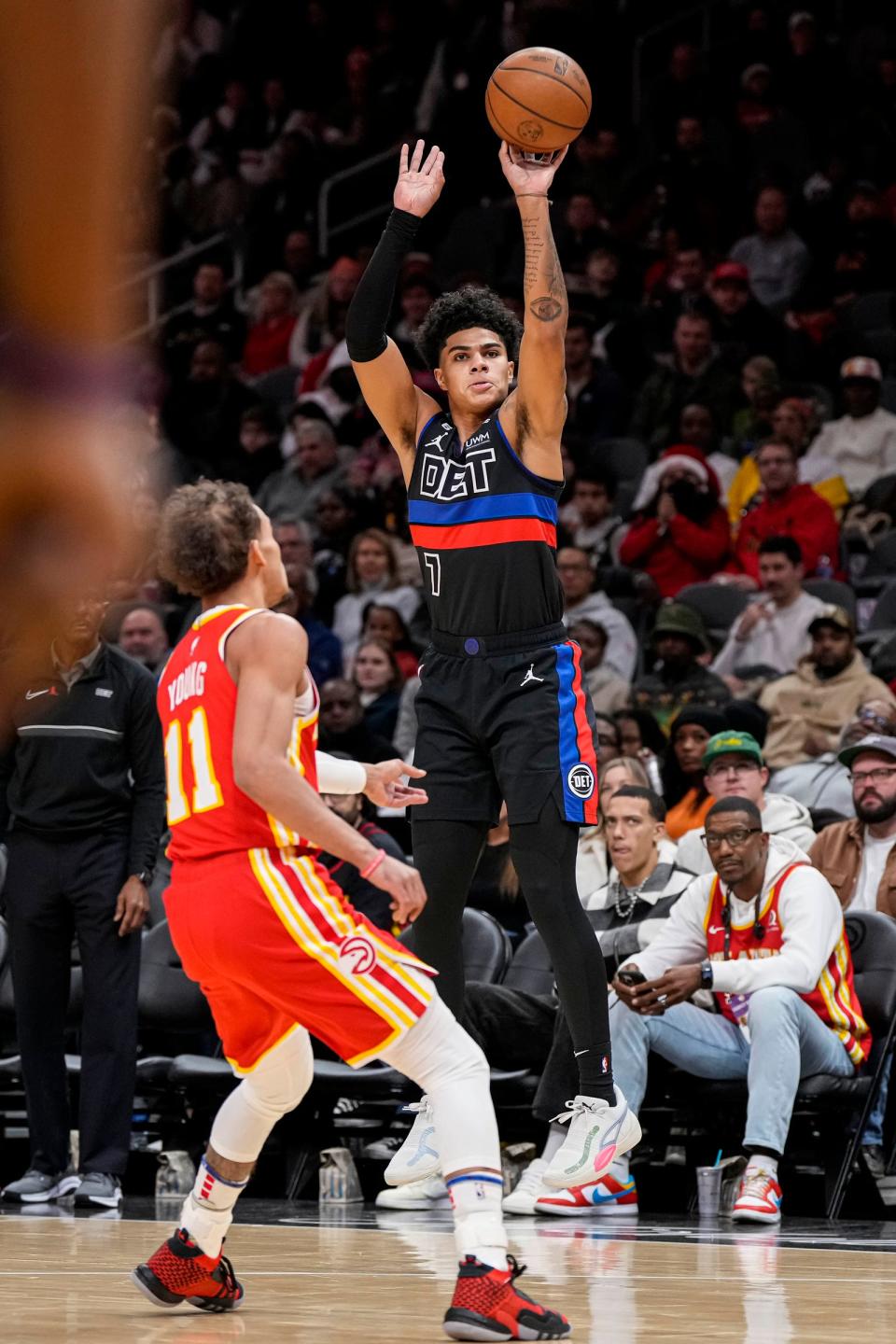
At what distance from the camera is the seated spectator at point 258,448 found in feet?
49.6

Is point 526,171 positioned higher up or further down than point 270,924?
higher up

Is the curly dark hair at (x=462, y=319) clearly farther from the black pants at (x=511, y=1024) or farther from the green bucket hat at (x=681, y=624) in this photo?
the green bucket hat at (x=681, y=624)

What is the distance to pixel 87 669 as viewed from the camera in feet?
24.3

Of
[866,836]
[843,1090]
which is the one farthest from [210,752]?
[866,836]

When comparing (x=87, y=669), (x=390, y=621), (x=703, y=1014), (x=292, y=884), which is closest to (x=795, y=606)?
(x=390, y=621)

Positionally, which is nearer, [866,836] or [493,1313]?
[493,1313]

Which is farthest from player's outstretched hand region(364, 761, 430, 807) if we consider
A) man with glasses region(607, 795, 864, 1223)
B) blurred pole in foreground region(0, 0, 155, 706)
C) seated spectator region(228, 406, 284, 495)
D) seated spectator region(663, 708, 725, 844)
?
seated spectator region(228, 406, 284, 495)

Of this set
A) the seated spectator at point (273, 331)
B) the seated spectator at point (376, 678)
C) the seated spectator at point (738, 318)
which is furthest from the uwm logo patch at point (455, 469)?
the seated spectator at point (273, 331)

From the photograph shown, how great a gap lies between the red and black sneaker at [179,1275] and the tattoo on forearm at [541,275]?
244 cm

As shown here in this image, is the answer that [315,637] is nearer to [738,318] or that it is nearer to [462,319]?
[738,318]

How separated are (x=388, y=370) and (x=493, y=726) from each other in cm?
104

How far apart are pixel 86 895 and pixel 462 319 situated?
11.2 ft

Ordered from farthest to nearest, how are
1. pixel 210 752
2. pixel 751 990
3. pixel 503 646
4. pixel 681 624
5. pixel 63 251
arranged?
1. pixel 681 624
2. pixel 751 990
3. pixel 503 646
4. pixel 210 752
5. pixel 63 251

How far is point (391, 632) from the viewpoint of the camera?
11812 millimetres
